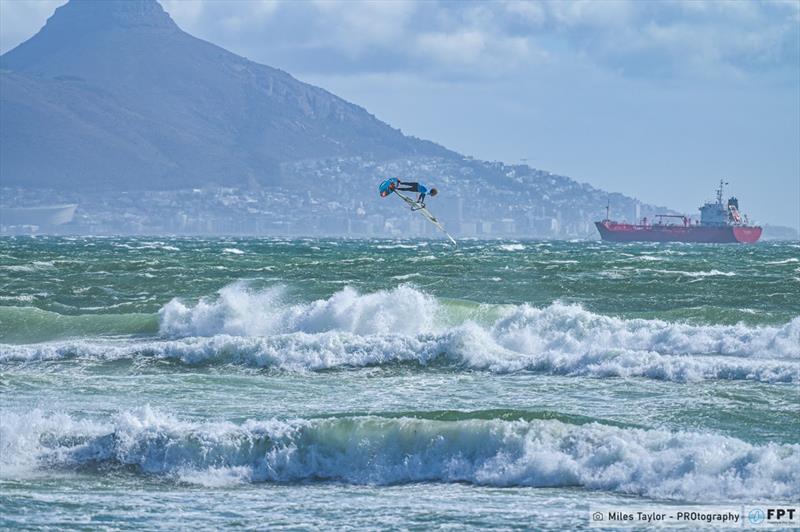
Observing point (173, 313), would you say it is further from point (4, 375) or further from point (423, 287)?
point (423, 287)

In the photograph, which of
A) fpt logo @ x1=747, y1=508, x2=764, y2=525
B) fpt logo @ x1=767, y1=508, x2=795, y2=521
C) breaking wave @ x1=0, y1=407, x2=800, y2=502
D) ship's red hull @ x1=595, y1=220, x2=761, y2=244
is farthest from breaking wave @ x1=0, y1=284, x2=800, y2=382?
ship's red hull @ x1=595, y1=220, x2=761, y2=244

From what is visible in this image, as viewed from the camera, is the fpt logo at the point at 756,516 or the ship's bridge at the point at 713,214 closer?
the fpt logo at the point at 756,516

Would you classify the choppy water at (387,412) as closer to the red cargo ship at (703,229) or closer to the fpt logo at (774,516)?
the fpt logo at (774,516)

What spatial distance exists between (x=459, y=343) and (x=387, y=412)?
28.3ft

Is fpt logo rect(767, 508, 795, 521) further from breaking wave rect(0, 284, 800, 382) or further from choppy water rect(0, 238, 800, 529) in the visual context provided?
breaking wave rect(0, 284, 800, 382)

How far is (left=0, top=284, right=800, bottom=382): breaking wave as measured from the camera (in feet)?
90.5

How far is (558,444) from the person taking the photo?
1884cm

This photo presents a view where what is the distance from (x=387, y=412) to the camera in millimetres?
21984

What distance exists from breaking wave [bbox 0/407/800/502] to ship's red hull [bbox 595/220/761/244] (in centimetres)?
14734

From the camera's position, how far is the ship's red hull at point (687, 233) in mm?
163500

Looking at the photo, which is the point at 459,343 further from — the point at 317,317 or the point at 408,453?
the point at 408,453

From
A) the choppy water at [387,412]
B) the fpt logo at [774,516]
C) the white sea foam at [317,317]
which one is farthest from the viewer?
the white sea foam at [317,317]

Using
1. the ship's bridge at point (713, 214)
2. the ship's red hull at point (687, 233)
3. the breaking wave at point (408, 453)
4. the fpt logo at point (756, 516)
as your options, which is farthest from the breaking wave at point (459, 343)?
the ship's bridge at point (713, 214)

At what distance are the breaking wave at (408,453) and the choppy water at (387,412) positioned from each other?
37 millimetres
